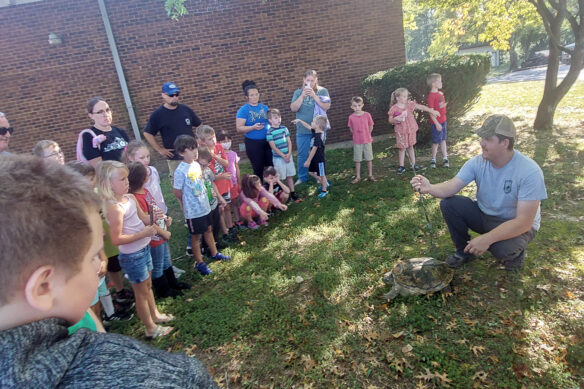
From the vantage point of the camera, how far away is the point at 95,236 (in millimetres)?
836

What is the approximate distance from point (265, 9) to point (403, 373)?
29.7 ft

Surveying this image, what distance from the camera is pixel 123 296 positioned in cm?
396

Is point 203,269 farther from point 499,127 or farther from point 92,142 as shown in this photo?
point 499,127

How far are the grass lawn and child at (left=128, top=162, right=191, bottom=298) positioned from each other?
0.19 m

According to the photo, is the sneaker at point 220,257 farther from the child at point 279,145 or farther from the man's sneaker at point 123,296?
the child at point 279,145

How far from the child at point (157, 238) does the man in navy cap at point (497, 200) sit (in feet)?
8.83

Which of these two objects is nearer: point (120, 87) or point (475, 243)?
point (475, 243)

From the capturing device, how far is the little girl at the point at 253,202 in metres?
5.50

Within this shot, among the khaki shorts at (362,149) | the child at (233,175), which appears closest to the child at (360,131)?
the khaki shorts at (362,149)

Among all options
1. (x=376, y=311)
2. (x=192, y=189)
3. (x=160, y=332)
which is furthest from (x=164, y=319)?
(x=376, y=311)

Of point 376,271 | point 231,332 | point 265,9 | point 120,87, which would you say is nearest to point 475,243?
point 376,271

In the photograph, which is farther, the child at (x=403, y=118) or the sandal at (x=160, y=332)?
the child at (x=403, y=118)

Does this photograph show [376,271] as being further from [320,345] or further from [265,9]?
[265,9]

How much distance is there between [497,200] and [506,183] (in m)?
0.21
